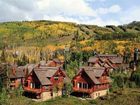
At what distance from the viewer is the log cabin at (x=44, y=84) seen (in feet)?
235

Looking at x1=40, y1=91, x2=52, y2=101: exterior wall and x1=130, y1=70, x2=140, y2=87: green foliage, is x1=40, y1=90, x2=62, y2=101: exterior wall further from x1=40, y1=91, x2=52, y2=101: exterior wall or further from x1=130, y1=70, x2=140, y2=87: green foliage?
x1=130, y1=70, x2=140, y2=87: green foliage

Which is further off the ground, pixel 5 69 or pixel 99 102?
pixel 5 69

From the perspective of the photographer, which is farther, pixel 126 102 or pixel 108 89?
pixel 108 89

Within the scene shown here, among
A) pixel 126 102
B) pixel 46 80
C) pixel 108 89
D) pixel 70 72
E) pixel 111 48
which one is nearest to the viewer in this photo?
pixel 126 102

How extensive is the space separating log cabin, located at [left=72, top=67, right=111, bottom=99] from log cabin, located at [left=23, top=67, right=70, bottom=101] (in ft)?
10.8

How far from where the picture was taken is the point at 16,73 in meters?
82.5

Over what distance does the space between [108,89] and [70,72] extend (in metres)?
12.8

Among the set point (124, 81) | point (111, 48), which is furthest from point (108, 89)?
point (111, 48)

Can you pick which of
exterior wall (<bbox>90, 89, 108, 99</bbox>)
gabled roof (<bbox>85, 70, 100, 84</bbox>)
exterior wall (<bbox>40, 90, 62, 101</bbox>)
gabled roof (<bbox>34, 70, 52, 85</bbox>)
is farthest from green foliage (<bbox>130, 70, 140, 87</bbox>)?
gabled roof (<bbox>34, 70, 52, 85</bbox>)

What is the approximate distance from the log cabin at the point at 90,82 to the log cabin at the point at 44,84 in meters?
3.28

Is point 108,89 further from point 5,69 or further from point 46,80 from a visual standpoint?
point 5,69

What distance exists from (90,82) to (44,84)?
999cm

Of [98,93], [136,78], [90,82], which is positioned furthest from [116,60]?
[90,82]

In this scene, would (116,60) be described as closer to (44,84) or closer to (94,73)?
(94,73)
